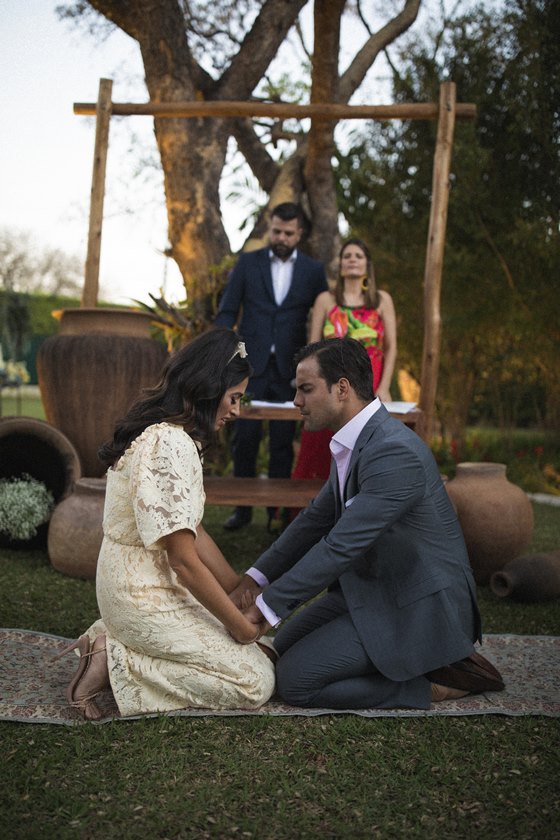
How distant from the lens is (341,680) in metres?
2.72

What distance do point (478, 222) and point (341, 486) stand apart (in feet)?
22.9

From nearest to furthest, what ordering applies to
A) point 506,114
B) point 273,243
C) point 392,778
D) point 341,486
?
1. point 392,778
2. point 341,486
3. point 273,243
4. point 506,114

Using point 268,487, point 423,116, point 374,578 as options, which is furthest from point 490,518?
point 423,116

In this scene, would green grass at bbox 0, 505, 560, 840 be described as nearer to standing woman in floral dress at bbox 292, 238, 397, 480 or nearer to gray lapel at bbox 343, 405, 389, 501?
gray lapel at bbox 343, 405, 389, 501

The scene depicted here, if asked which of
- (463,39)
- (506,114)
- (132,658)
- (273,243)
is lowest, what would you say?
(132,658)

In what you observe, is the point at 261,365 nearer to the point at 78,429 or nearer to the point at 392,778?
the point at 78,429

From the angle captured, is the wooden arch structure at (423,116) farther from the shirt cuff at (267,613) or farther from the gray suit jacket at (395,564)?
the shirt cuff at (267,613)

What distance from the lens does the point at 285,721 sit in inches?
103

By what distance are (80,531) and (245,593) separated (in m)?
1.74

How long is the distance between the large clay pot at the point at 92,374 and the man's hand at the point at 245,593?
2896 mm

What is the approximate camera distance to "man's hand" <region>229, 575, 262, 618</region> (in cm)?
285

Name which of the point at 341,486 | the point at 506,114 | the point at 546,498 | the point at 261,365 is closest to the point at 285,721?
the point at 341,486

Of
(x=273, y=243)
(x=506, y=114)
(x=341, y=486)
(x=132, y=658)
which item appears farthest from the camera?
(x=506, y=114)

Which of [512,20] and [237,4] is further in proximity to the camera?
[237,4]
